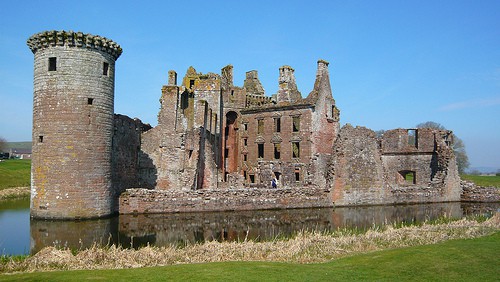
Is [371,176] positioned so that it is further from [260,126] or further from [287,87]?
[287,87]

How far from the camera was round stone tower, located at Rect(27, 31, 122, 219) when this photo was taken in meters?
22.7

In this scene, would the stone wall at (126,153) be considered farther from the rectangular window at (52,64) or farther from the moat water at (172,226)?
the rectangular window at (52,64)

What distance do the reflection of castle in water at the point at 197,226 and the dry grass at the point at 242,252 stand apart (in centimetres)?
179

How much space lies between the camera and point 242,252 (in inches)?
564

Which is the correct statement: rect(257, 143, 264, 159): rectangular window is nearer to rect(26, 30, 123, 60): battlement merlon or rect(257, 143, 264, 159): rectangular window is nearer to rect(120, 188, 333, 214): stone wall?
rect(120, 188, 333, 214): stone wall

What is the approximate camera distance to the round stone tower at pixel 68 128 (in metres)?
→ 22.7

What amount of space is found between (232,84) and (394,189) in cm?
2050

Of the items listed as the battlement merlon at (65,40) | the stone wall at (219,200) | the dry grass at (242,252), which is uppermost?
the battlement merlon at (65,40)

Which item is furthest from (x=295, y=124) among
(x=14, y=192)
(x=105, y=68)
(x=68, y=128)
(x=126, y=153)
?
(x=68, y=128)

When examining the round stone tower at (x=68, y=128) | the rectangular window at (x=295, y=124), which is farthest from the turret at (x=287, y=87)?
the round stone tower at (x=68, y=128)

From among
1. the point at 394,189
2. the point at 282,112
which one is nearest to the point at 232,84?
the point at 282,112

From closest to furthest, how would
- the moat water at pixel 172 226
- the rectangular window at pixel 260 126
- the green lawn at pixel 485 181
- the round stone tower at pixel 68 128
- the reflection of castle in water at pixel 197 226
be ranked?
the moat water at pixel 172 226 → the reflection of castle in water at pixel 197 226 → the round stone tower at pixel 68 128 → the rectangular window at pixel 260 126 → the green lawn at pixel 485 181

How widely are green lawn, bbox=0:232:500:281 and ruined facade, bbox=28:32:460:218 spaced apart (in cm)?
1350

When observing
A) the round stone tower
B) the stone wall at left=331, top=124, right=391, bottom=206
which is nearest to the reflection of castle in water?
the round stone tower
